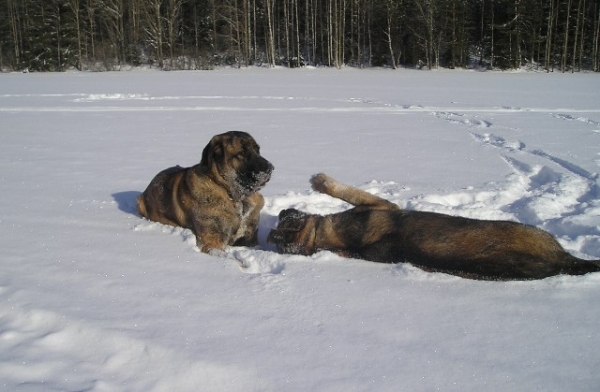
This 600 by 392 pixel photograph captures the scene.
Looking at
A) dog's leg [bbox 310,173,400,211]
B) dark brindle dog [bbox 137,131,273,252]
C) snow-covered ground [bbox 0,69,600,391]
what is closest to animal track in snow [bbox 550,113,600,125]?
snow-covered ground [bbox 0,69,600,391]

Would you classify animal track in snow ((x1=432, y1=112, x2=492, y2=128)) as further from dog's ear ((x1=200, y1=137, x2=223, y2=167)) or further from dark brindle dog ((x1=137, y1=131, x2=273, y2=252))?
dog's ear ((x1=200, y1=137, x2=223, y2=167))

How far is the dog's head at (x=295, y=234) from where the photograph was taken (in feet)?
12.5

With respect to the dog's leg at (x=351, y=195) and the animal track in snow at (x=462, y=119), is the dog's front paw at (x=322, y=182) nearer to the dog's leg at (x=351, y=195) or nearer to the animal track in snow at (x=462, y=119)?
the dog's leg at (x=351, y=195)

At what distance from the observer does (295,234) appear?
12.8 feet

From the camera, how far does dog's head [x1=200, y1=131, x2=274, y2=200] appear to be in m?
4.15

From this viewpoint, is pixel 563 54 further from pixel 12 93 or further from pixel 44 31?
pixel 44 31

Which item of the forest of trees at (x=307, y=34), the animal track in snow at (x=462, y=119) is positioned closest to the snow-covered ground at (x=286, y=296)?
the animal track in snow at (x=462, y=119)

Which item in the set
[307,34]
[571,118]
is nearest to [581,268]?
[571,118]

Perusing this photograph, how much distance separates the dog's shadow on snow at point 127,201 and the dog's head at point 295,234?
1714 mm

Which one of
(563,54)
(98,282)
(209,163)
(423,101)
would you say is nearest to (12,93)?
(423,101)

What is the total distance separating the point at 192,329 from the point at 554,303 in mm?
1978

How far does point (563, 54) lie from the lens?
1524 inches

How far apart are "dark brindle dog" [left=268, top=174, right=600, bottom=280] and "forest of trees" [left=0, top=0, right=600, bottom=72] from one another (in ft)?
116

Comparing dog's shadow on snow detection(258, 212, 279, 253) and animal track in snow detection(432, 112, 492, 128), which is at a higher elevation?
animal track in snow detection(432, 112, 492, 128)
